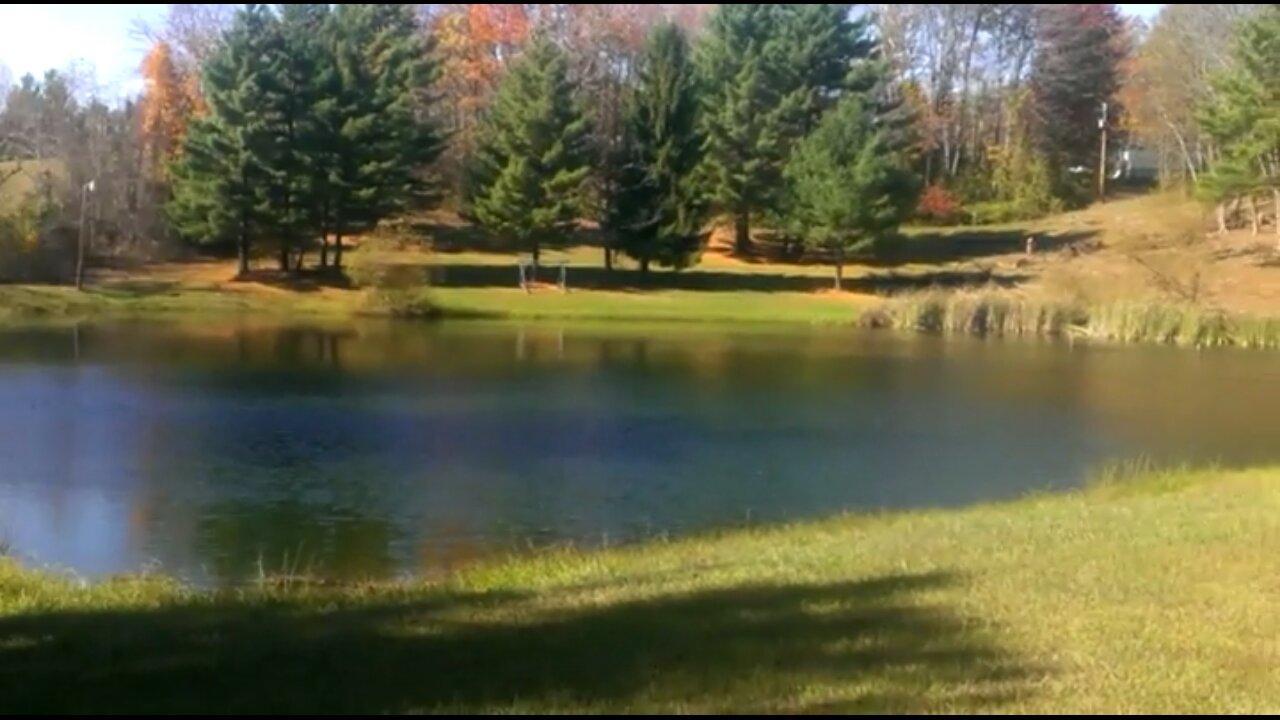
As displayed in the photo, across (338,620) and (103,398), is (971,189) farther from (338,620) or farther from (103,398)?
(338,620)

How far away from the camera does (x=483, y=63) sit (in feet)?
237

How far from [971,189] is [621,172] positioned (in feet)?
67.4

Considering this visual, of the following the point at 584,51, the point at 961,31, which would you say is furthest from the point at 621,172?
the point at 961,31

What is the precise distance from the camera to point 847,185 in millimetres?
58625

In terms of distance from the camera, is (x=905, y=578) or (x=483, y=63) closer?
(x=905, y=578)

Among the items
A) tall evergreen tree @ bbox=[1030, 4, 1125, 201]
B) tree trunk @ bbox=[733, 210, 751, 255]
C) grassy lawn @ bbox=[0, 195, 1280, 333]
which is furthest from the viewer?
tall evergreen tree @ bbox=[1030, 4, 1125, 201]

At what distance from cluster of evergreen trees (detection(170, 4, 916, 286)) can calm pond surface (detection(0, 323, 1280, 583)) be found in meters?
10.9

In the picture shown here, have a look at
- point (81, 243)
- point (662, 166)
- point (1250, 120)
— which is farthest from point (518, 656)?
point (662, 166)

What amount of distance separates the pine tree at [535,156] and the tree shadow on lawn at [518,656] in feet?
154

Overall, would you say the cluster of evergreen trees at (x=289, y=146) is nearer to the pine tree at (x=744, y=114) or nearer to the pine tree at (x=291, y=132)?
the pine tree at (x=291, y=132)

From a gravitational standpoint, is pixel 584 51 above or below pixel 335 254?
above

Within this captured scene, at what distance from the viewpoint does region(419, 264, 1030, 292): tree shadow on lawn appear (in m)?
57.9

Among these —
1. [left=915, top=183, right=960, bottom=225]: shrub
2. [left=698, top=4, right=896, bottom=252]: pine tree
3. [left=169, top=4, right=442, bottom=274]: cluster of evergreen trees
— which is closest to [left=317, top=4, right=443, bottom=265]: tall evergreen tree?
[left=169, top=4, right=442, bottom=274]: cluster of evergreen trees

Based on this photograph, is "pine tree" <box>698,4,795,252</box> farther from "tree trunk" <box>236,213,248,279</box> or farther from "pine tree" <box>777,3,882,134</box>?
Answer: "tree trunk" <box>236,213,248,279</box>
